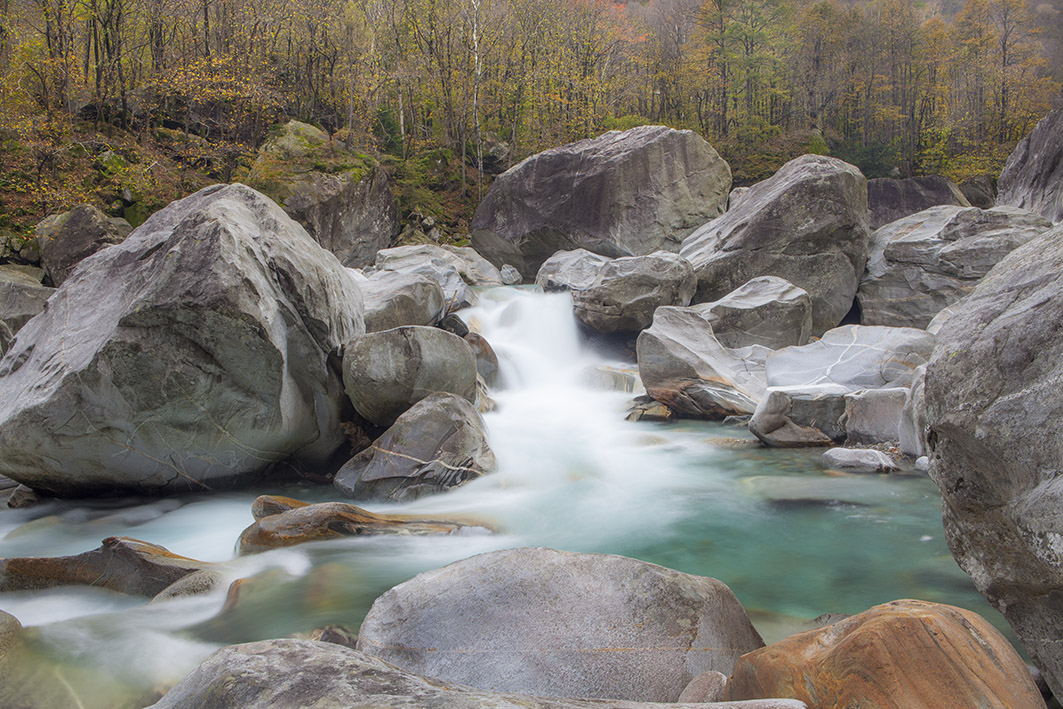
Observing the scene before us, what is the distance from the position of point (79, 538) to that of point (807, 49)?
39007 mm

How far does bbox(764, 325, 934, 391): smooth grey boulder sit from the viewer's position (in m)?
7.80

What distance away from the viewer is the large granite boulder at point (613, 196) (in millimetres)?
17906

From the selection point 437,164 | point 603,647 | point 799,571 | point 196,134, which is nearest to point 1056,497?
point 603,647

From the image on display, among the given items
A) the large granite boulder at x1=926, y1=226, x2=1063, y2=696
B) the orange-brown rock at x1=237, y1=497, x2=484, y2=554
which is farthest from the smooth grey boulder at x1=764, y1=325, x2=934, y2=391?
the large granite boulder at x1=926, y1=226, x2=1063, y2=696

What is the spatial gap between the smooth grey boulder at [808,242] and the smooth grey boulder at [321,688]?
12.1 meters

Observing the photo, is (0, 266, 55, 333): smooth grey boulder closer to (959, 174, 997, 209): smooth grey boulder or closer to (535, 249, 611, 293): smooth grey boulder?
(535, 249, 611, 293): smooth grey boulder

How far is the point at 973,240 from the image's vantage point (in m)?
12.9

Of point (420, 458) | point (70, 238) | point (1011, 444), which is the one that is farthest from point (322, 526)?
point (70, 238)

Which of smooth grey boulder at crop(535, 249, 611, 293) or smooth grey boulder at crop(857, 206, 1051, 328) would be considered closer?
smooth grey boulder at crop(857, 206, 1051, 328)

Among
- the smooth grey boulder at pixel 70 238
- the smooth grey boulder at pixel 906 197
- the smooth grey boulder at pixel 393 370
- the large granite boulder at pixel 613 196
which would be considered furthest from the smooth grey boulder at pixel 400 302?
the smooth grey boulder at pixel 906 197

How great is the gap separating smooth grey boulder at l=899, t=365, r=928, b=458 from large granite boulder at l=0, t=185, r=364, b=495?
568 cm

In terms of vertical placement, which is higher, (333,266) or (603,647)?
(333,266)

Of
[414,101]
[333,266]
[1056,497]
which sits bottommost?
[1056,497]

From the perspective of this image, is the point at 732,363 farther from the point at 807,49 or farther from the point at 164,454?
the point at 807,49
